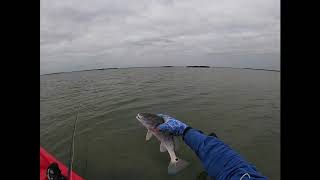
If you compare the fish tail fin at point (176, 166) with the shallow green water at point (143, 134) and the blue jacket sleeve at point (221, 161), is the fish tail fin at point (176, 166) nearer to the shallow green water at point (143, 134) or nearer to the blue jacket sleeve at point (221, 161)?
the shallow green water at point (143, 134)

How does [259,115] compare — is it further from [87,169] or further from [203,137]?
[87,169]

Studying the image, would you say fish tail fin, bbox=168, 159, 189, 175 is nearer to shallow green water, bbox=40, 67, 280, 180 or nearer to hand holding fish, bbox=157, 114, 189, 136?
shallow green water, bbox=40, 67, 280, 180

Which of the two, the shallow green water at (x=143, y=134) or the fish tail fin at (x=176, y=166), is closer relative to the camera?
the fish tail fin at (x=176, y=166)

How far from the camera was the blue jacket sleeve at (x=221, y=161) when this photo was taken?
3659 mm

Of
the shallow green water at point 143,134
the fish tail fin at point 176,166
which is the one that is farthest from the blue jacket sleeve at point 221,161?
the shallow green water at point 143,134

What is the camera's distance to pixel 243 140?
959 cm

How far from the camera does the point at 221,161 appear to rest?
4.31 meters

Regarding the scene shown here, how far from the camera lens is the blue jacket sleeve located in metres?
3.66

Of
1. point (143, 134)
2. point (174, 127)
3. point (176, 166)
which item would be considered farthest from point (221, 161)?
point (143, 134)

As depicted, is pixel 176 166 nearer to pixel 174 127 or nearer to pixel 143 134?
pixel 174 127

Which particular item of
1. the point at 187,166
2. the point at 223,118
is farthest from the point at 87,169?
the point at 223,118
